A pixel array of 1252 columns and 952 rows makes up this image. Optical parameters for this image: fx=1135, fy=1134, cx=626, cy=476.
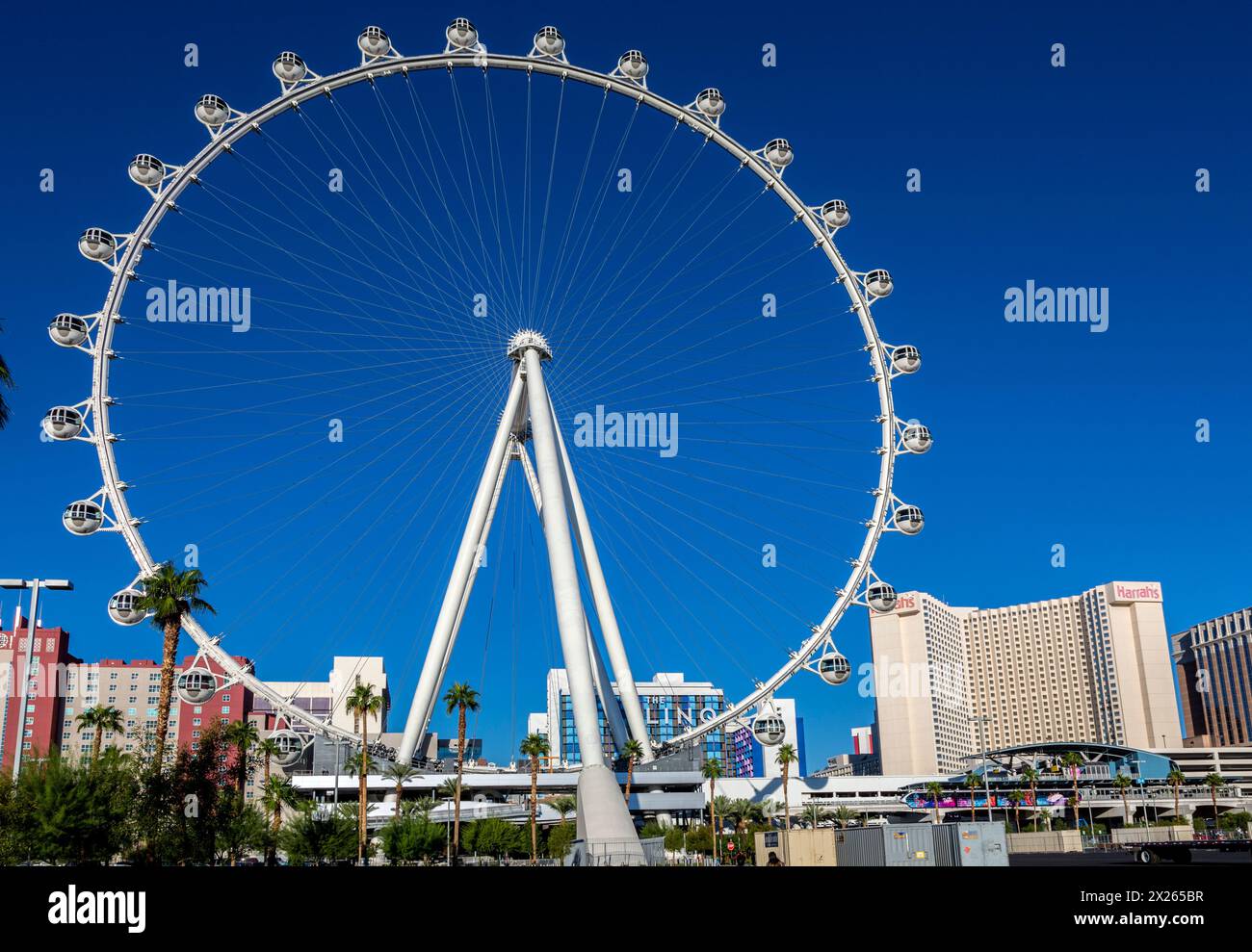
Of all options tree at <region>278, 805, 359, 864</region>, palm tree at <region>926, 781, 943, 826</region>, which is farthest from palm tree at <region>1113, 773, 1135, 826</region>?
tree at <region>278, 805, 359, 864</region>

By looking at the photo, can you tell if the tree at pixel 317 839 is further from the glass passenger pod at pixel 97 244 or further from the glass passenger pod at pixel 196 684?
the glass passenger pod at pixel 97 244

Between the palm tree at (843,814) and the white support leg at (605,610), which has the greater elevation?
the white support leg at (605,610)

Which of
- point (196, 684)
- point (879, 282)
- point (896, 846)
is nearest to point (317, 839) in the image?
point (196, 684)

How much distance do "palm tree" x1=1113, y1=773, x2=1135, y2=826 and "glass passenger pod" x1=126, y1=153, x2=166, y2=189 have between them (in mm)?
118388

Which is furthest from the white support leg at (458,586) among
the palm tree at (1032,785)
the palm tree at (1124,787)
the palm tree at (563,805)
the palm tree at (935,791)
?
the palm tree at (1124,787)

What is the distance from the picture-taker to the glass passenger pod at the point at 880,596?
5212 cm

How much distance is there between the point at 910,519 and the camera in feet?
172

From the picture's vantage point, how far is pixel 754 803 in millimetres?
123250

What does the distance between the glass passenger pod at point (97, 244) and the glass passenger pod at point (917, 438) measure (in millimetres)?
34986

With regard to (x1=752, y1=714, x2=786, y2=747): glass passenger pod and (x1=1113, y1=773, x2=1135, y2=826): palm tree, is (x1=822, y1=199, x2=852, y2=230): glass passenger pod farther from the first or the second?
(x1=1113, y1=773, x2=1135, y2=826): palm tree

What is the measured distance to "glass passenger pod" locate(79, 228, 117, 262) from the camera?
4434cm
